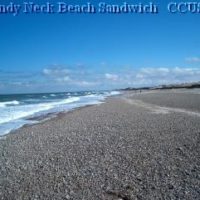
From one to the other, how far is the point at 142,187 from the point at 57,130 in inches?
371

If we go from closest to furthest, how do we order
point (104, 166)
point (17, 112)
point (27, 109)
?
point (104, 166), point (17, 112), point (27, 109)

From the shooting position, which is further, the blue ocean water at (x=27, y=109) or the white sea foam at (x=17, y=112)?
the white sea foam at (x=17, y=112)

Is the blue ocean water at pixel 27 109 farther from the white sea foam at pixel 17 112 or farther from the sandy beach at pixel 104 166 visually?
the sandy beach at pixel 104 166

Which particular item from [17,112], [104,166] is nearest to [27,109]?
[17,112]

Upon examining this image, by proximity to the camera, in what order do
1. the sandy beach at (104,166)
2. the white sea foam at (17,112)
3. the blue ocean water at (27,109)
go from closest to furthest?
the sandy beach at (104,166), the blue ocean water at (27,109), the white sea foam at (17,112)

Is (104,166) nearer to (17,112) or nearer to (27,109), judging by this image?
(17,112)

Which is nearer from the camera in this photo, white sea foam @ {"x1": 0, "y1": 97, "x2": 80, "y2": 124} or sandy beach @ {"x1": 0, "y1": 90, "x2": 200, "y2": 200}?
sandy beach @ {"x1": 0, "y1": 90, "x2": 200, "y2": 200}

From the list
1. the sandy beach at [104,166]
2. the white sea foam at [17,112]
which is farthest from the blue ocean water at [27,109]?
the sandy beach at [104,166]

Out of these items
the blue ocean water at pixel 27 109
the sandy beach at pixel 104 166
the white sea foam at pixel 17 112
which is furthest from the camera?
the white sea foam at pixel 17 112

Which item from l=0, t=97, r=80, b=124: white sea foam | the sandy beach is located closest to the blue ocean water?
l=0, t=97, r=80, b=124: white sea foam

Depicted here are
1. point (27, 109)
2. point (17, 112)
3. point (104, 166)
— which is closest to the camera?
point (104, 166)

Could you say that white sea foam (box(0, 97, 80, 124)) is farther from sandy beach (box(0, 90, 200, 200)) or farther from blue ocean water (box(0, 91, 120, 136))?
sandy beach (box(0, 90, 200, 200))

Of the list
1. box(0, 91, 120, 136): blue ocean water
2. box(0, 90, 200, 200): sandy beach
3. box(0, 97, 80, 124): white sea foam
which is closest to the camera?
box(0, 90, 200, 200): sandy beach

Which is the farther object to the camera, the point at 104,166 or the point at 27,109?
the point at 27,109
